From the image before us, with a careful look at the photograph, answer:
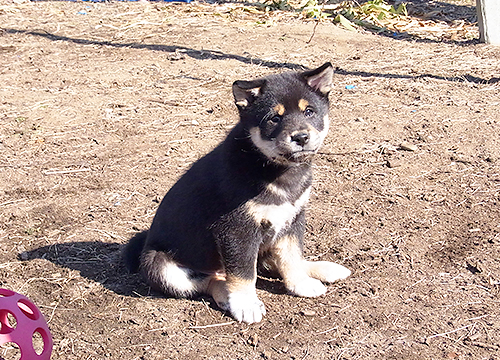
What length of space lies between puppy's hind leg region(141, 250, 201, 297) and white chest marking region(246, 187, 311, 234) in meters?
0.78

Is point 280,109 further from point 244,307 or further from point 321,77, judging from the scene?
point 244,307

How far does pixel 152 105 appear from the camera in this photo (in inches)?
319

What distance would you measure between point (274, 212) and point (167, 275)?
955 mm

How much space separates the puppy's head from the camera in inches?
156

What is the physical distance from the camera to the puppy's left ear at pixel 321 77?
4.18 meters

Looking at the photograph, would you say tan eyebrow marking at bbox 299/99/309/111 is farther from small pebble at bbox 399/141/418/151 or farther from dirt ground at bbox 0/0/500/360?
small pebble at bbox 399/141/418/151

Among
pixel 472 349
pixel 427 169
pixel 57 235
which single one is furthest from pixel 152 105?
pixel 472 349

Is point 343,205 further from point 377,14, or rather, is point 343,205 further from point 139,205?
point 377,14

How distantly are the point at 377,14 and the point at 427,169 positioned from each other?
6.10m

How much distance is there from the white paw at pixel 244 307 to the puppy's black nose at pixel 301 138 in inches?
45.7

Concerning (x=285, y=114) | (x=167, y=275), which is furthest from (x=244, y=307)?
(x=285, y=114)

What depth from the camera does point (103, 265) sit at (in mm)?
4988

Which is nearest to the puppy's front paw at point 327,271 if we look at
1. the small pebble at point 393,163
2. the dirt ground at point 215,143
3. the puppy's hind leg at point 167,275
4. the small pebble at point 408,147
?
the dirt ground at point 215,143

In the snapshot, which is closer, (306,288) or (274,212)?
(274,212)
